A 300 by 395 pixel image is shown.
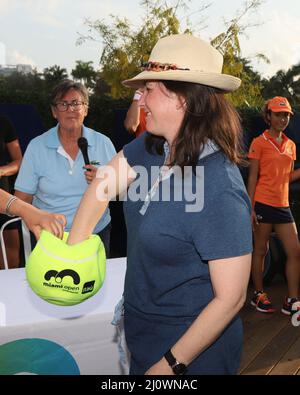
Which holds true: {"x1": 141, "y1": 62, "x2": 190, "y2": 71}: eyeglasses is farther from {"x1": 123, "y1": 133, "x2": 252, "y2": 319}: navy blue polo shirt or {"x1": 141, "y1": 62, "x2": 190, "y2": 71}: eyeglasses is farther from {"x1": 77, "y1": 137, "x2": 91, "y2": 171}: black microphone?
{"x1": 77, "y1": 137, "x2": 91, "y2": 171}: black microphone

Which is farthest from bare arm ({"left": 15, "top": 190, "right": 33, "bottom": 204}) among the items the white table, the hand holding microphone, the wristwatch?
the wristwatch

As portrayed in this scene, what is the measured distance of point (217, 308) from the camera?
4.56 feet

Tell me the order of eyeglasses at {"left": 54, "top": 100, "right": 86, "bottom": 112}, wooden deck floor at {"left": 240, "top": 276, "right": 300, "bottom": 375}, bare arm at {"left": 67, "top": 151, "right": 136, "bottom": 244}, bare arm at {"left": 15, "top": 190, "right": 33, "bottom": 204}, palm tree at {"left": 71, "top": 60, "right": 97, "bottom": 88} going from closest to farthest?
bare arm at {"left": 67, "top": 151, "right": 136, "bottom": 244} < bare arm at {"left": 15, "top": 190, "right": 33, "bottom": 204} < eyeglasses at {"left": 54, "top": 100, "right": 86, "bottom": 112} < wooden deck floor at {"left": 240, "top": 276, "right": 300, "bottom": 375} < palm tree at {"left": 71, "top": 60, "right": 97, "bottom": 88}

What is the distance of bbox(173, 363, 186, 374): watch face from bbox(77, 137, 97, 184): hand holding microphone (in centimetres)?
178

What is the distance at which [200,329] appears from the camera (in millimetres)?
1402

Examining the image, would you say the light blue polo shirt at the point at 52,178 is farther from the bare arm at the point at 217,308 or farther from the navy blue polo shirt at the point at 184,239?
the bare arm at the point at 217,308

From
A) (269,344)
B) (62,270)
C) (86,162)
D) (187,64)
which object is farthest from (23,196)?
(269,344)

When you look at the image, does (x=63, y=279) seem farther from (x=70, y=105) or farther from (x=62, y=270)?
(x=70, y=105)

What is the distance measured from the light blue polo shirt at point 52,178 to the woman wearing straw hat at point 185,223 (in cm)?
154

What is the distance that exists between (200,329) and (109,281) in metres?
0.81

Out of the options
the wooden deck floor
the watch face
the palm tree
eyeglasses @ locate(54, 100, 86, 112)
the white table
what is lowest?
the wooden deck floor

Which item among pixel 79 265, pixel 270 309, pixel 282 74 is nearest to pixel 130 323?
pixel 79 265

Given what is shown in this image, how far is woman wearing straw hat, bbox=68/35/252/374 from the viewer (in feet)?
4.55

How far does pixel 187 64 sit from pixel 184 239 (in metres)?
0.53
